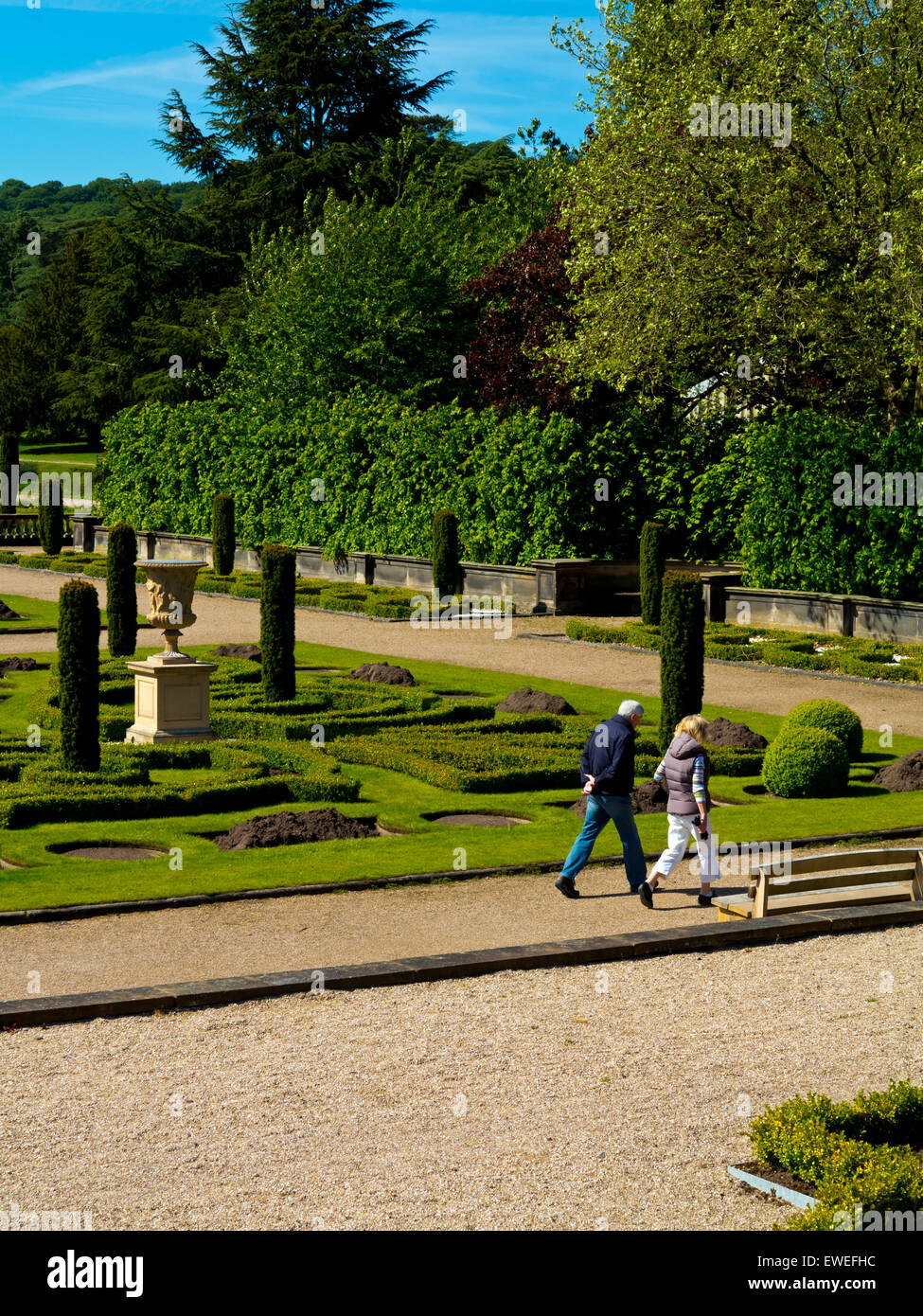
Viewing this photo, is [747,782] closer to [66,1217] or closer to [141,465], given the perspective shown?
[66,1217]

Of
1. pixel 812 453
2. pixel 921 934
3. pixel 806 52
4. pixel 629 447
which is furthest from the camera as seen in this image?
pixel 629 447

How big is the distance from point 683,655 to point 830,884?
6.10m

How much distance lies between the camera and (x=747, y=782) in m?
Answer: 17.1

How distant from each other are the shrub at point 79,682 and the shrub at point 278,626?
4.06 m

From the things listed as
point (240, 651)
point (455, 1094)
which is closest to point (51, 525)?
point (240, 651)

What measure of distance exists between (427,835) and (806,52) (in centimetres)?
1972

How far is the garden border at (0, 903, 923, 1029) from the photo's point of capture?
9164mm

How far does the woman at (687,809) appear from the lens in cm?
1226

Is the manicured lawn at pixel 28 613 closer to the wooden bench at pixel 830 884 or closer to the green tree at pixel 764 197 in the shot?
the green tree at pixel 764 197

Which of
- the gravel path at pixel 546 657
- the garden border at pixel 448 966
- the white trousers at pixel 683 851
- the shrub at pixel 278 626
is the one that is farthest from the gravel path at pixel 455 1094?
the gravel path at pixel 546 657

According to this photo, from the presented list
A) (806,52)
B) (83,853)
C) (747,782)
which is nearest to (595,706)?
(747,782)

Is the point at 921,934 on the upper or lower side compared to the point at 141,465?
lower

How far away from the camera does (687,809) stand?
40.7ft
